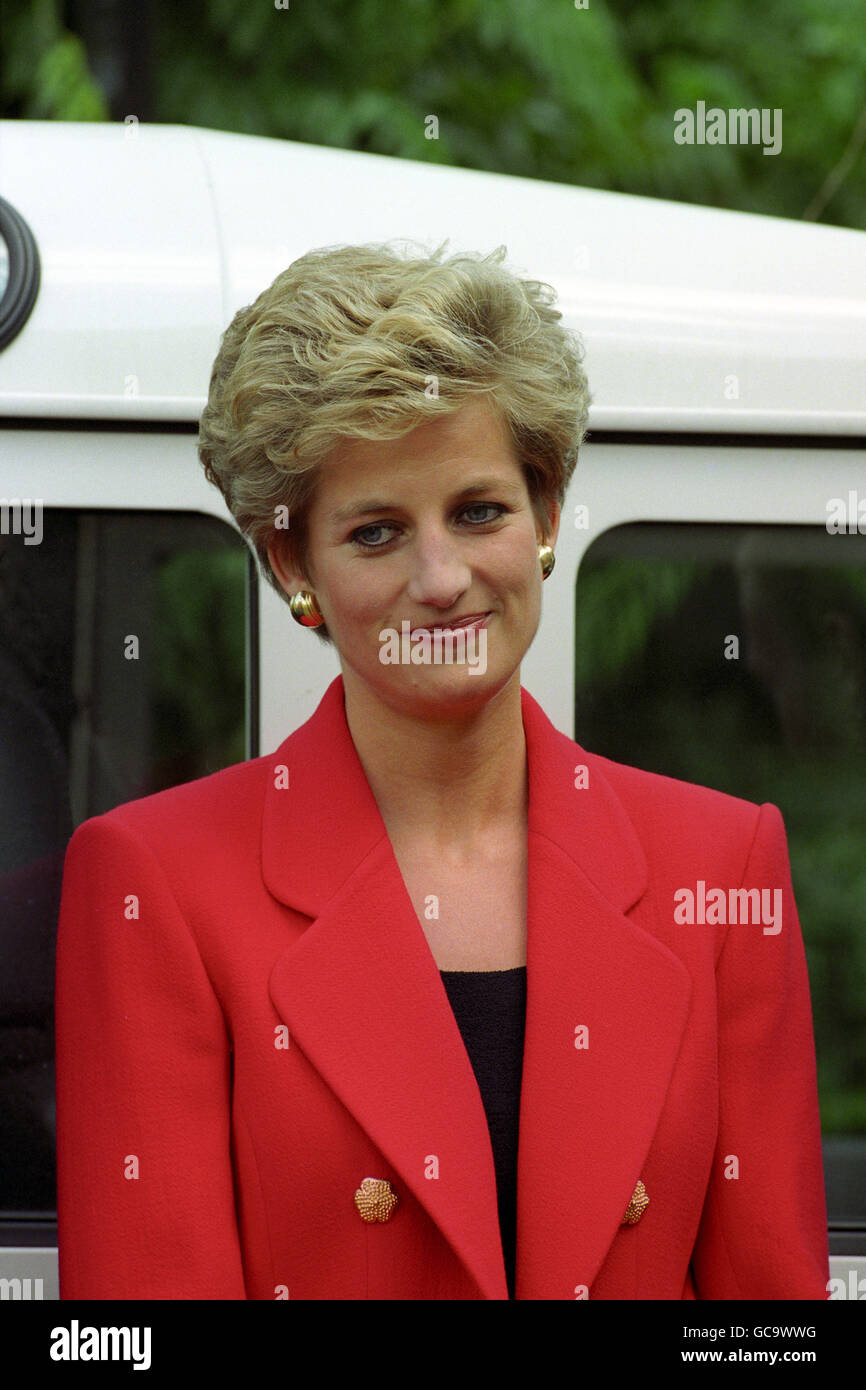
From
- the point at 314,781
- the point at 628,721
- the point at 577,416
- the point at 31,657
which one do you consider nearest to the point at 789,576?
the point at 628,721

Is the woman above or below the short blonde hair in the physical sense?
below

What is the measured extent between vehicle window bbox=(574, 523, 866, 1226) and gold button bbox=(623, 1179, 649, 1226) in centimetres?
83

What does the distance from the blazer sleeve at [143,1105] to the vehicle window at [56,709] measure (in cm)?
58

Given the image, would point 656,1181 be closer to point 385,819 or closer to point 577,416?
point 385,819

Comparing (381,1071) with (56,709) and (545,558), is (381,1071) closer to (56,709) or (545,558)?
(545,558)

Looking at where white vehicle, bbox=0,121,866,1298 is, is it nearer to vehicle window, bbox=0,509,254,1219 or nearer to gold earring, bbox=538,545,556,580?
vehicle window, bbox=0,509,254,1219

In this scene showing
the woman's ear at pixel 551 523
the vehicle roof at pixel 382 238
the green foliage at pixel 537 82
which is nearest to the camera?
the woman's ear at pixel 551 523

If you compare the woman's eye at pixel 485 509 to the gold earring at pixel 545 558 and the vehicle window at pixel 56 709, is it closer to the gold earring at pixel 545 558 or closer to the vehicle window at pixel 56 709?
the gold earring at pixel 545 558

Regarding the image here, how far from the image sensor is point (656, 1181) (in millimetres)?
1938

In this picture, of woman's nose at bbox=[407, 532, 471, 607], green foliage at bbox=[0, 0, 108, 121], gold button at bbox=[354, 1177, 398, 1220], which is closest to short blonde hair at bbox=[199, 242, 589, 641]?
woman's nose at bbox=[407, 532, 471, 607]

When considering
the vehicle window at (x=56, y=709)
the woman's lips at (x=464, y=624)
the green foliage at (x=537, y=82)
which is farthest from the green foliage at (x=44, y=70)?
the woman's lips at (x=464, y=624)

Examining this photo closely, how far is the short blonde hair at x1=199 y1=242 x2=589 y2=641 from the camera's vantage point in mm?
1820

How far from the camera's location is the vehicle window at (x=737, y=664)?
8.43 ft

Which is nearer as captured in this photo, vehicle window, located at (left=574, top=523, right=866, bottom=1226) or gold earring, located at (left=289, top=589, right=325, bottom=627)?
gold earring, located at (left=289, top=589, right=325, bottom=627)
